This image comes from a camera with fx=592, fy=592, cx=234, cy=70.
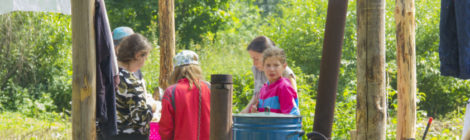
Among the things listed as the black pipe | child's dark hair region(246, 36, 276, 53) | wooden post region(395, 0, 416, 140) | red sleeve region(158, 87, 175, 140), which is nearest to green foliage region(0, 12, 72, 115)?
wooden post region(395, 0, 416, 140)

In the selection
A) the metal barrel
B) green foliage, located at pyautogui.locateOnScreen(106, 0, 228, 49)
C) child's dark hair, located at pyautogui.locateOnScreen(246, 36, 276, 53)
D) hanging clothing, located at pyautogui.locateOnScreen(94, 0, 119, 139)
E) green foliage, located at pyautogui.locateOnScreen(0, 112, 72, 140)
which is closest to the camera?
the metal barrel

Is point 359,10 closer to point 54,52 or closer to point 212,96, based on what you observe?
point 212,96

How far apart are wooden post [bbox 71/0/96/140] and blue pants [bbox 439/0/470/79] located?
2.35 meters

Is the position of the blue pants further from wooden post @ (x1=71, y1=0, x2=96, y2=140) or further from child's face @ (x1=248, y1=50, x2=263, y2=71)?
wooden post @ (x1=71, y1=0, x2=96, y2=140)

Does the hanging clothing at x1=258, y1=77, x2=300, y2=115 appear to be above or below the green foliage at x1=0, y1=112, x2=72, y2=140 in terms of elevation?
above

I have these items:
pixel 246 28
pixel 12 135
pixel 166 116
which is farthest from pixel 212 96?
pixel 246 28

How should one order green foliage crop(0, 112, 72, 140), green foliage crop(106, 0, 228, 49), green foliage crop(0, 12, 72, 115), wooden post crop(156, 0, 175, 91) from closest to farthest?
wooden post crop(156, 0, 175, 91) → green foliage crop(0, 112, 72, 140) → green foliage crop(0, 12, 72, 115) → green foliage crop(106, 0, 228, 49)

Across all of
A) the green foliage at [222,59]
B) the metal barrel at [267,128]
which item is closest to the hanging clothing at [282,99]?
the metal barrel at [267,128]

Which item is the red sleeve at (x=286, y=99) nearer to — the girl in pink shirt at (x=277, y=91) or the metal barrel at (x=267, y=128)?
the girl in pink shirt at (x=277, y=91)

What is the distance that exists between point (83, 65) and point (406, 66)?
443 centimetres

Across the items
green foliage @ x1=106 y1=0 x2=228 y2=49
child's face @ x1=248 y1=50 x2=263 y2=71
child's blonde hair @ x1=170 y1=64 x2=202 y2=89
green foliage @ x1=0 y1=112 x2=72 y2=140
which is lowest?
green foliage @ x1=0 y1=112 x2=72 y2=140

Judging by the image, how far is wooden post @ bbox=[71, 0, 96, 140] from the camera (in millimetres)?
4070

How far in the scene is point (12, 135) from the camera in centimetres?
948

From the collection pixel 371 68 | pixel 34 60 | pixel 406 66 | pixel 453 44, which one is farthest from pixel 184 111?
pixel 34 60
